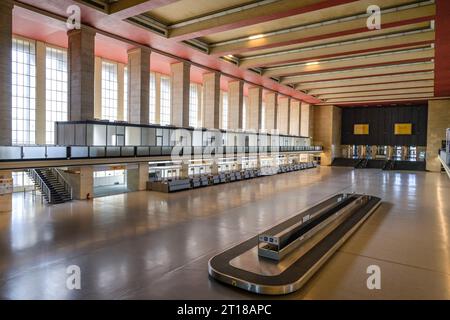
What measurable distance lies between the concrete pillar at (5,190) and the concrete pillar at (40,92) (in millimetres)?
7943

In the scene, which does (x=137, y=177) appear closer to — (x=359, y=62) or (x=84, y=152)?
(x=84, y=152)

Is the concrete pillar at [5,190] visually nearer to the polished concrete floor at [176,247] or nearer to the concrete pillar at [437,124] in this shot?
the polished concrete floor at [176,247]

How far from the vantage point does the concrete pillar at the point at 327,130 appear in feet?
142

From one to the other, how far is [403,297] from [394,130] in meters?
41.8

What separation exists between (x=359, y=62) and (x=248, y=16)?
11232 millimetres

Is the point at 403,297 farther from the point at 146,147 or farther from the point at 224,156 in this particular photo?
the point at 224,156

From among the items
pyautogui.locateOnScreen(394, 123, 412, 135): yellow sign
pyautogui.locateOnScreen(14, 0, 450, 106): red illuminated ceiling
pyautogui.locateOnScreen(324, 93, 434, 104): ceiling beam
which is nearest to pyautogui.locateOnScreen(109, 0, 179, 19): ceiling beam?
pyautogui.locateOnScreen(14, 0, 450, 106): red illuminated ceiling

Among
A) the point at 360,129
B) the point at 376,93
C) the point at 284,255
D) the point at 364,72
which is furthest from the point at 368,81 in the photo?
the point at 284,255

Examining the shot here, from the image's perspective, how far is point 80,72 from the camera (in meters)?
15.3

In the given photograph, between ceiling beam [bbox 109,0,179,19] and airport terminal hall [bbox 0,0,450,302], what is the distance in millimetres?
72

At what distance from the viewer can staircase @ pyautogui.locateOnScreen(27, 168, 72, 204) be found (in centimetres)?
1438

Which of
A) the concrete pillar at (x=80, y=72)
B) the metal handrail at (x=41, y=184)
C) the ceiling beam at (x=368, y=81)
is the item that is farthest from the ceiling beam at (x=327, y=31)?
the metal handrail at (x=41, y=184)

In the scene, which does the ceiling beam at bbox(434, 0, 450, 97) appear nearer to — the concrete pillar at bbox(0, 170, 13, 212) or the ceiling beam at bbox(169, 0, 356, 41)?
the ceiling beam at bbox(169, 0, 356, 41)

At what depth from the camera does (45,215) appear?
38.5ft
